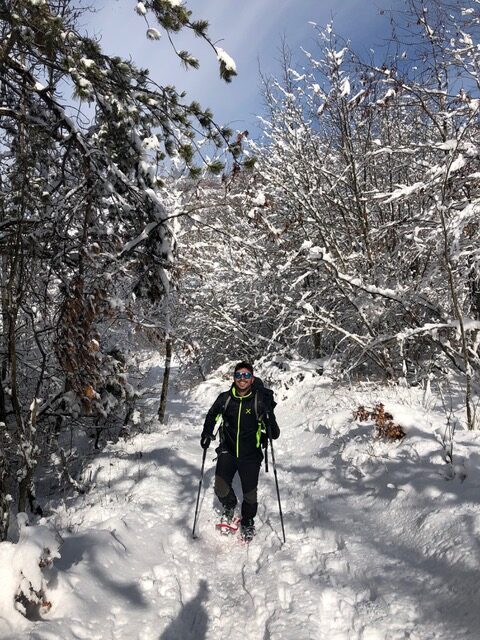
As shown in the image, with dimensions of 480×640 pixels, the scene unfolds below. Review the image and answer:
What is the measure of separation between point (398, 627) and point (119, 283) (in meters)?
4.77

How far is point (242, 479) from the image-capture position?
17.0 ft

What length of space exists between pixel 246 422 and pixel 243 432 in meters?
0.13

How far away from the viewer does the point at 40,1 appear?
3.70m

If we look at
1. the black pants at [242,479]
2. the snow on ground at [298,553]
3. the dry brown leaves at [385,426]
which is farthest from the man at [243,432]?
the dry brown leaves at [385,426]

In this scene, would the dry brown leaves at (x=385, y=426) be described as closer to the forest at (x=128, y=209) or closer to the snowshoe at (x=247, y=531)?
the forest at (x=128, y=209)

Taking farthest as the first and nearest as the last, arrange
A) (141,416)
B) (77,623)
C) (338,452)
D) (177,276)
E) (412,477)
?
(141,416)
(338,452)
(177,276)
(412,477)
(77,623)

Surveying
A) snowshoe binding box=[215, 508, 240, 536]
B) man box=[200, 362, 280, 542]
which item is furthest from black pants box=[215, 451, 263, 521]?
snowshoe binding box=[215, 508, 240, 536]

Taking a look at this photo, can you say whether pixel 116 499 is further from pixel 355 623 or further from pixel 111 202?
pixel 111 202

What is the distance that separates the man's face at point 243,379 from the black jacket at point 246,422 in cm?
12

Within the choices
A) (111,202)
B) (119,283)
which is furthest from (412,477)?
(111,202)

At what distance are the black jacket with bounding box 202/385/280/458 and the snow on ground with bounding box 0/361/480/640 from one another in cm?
98

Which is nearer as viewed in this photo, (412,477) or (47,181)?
(412,477)

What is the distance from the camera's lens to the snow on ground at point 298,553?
324 centimetres

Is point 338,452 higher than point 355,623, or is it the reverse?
point 338,452
